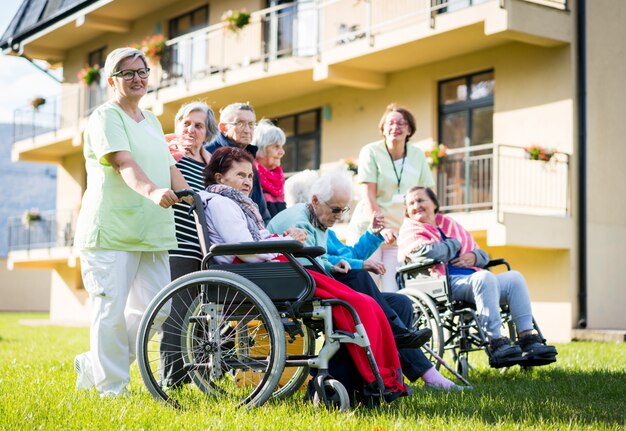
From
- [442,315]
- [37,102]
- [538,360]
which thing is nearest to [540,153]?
[442,315]

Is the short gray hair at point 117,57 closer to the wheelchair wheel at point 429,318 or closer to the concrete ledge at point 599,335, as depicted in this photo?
the wheelchair wheel at point 429,318

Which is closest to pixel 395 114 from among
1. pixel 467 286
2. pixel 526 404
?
pixel 467 286

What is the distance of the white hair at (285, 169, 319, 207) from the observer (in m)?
6.44

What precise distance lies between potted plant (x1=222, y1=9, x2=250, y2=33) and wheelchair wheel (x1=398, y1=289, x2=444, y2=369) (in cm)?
1298

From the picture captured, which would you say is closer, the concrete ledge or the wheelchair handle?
the wheelchair handle

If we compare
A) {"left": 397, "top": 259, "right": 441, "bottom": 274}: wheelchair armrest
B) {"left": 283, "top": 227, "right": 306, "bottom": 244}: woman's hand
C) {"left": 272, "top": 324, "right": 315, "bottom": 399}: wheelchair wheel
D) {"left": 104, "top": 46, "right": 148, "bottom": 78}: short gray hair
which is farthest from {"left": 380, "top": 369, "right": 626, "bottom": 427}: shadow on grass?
{"left": 104, "top": 46, "right": 148, "bottom": 78}: short gray hair

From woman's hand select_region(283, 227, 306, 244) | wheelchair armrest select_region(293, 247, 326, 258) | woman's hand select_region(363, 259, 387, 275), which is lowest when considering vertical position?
woman's hand select_region(363, 259, 387, 275)

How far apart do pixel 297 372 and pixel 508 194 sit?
10673mm

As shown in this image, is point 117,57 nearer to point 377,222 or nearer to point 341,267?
point 341,267

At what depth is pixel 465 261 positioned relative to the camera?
7465mm

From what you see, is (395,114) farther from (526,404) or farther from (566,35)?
(566,35)

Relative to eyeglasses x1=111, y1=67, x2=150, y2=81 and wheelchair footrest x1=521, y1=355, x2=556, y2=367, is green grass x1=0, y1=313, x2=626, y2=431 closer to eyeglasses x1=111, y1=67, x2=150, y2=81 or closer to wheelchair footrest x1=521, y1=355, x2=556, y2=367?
wheelchair footrest x1=521, y1=355, x2=556, y2=367

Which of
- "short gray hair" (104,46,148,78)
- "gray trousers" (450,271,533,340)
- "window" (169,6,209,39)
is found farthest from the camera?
"window" (169,6,209,39)

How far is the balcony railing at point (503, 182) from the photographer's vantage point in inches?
600
